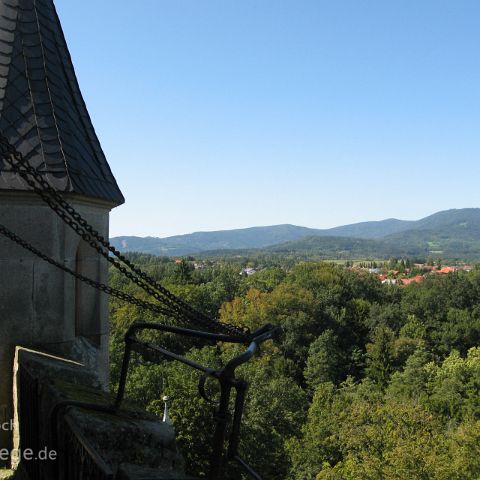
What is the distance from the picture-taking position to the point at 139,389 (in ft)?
84.9

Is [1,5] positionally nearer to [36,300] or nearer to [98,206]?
[98,206]

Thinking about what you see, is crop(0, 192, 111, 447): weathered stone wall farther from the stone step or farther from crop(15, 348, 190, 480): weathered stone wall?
the stone step

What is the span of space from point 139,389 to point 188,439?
4972 mm

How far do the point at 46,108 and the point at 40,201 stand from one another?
1107 mm

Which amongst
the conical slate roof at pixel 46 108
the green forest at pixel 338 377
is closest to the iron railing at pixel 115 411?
the conical slate roof at pixel 46 108

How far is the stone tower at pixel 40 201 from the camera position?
218 inches

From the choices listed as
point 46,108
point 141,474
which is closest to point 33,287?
Answer: point 46,108

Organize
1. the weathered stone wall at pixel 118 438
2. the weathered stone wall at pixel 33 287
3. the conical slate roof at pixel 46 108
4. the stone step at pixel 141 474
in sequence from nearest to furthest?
1. the stone step at pixel 141 474
2. the weathered stone wall at pixel 118 438
3. the weathered stone wall at pixel 33 287
4. the conical slate roof at pixel 46 108

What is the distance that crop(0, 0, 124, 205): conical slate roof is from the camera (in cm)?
573

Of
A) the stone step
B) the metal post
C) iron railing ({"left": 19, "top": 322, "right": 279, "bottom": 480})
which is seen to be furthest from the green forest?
the metal post

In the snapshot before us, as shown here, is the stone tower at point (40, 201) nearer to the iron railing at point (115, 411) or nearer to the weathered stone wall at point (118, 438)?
the iron railing at point (115, 411)

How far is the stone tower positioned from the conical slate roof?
1 cm

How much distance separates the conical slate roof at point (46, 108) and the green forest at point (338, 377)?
3.99 m

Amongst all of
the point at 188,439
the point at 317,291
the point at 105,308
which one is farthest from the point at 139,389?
the point at 317,291
